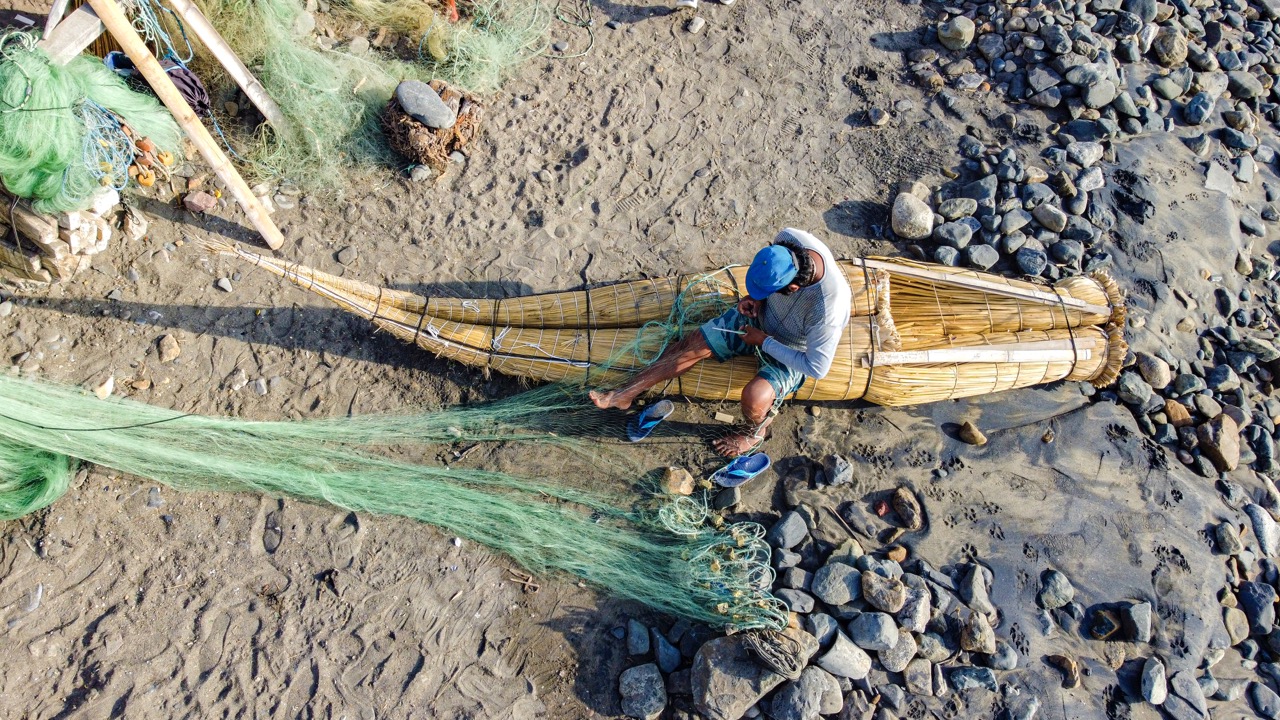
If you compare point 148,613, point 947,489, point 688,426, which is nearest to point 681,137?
point 688,426

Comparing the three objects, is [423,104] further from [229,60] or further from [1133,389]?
[1133,389]

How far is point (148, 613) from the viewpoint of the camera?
508 cm

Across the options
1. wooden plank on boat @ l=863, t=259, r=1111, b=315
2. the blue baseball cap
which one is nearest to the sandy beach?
wooden plank on boat @ l=863, t=259, r=1111, b=315

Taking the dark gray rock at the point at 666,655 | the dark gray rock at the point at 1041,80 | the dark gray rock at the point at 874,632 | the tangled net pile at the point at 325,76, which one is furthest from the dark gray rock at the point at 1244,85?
the dark gray rock at the point at 666,655

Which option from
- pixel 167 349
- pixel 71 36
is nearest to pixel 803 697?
pixel 167 349

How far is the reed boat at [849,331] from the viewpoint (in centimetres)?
562

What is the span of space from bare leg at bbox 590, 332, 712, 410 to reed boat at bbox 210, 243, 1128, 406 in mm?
120

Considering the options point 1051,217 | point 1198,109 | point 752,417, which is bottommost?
point 752,417

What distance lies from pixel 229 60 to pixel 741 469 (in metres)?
4.93

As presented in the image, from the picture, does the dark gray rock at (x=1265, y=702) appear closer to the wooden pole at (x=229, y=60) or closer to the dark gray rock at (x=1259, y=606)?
the dark gray rock at (x=1259, y=606)

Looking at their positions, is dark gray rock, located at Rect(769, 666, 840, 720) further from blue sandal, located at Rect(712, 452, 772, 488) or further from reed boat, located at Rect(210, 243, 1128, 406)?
reed boat, located at Rect(210, 243, 1128, 406)

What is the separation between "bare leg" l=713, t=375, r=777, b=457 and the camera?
5387mm

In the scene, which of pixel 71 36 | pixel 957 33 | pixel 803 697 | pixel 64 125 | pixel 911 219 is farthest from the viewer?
pixel 957 33

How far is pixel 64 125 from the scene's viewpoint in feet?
18.0
